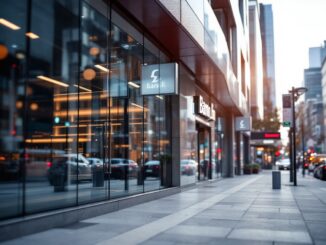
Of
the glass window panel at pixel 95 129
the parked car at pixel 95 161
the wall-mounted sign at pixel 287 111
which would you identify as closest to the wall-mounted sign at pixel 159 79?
the glass window panel at pixel 95 129

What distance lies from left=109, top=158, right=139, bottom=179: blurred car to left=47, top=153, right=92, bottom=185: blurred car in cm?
102

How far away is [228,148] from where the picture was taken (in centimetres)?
3553

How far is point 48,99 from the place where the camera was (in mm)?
31953

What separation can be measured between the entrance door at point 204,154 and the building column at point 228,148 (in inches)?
276

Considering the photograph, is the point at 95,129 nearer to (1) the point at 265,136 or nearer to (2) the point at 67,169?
(2) the point at 67,169

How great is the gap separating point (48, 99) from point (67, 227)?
2420cm

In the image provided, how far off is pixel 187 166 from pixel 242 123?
57.9 ft

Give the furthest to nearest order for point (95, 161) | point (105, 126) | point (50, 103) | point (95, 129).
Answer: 1. point (50, 103)
2. point (95, 129)
3. point (95, 161)
4. point (105, 126)

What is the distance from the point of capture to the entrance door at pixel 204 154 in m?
25.9

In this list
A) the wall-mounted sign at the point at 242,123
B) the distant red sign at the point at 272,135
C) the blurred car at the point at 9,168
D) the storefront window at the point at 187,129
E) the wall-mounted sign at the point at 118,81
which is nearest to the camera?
the wall-mounted sign at the point at 118,81

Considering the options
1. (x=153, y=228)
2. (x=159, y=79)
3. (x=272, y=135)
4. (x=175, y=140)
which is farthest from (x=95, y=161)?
(x=272, y=135)

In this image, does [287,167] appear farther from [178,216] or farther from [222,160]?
[178,216]

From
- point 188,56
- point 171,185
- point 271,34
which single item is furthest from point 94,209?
point 271,34

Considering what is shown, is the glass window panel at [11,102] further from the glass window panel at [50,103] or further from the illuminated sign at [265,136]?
the illuminated sign at [265,136]
